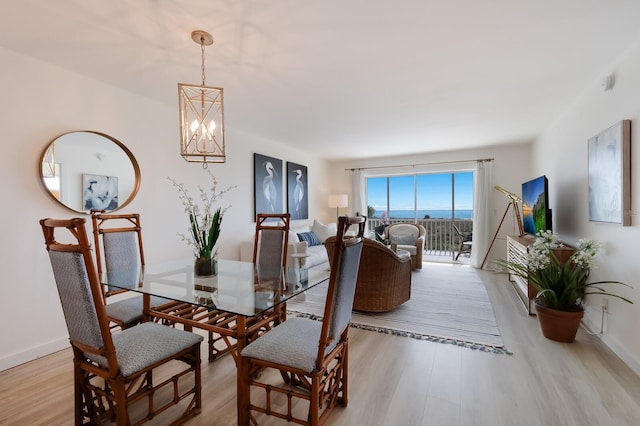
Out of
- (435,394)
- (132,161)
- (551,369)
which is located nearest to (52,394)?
(132,161)

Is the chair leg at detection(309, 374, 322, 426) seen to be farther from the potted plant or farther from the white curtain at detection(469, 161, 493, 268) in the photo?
the white curtain at detection(469, 161, 493, 268)

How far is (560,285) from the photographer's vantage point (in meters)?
2.53

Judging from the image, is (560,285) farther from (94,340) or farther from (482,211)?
(94,340)

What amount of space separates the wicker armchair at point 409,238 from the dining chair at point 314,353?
3.94m

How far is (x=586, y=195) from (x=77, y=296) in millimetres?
4055

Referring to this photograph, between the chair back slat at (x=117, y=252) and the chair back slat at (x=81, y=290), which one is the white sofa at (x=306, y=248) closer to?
the chair back slat at (x=117, y=252)

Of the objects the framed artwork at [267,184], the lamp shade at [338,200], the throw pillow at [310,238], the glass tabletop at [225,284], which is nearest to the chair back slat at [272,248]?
the glass tabletop at [225,284]

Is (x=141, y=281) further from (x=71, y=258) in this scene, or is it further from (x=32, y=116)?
(x=32, y=116)

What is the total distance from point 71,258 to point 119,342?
0.54 metres

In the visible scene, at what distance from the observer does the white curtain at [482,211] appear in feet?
18.0

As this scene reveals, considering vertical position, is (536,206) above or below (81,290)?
above

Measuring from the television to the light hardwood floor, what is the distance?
1327mm

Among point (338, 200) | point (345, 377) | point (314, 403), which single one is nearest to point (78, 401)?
point (314, 403)

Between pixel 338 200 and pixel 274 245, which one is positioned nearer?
pixel 274 245
